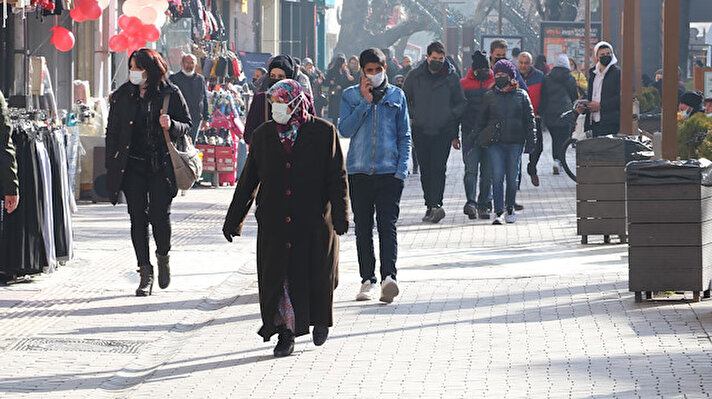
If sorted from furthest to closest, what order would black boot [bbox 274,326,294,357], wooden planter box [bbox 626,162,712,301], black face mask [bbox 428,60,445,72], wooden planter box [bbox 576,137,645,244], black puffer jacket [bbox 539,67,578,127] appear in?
black puffer jacket [bbox 539,67,578,127], black face mask [bbox 428,60,445,72], wooden planter box [bbox 576,137,645,244], wooden planter box [bbox 626,162,712,301], black boot [bbox 274,326,294,357]

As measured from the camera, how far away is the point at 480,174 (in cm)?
1725

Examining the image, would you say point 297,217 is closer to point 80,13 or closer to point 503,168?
point 503,168

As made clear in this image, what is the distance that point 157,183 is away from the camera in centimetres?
1097

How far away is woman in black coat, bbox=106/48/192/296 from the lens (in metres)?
10.9

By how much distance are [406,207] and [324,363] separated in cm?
1072

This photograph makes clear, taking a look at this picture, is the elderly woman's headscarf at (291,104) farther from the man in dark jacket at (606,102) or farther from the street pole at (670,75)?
the man in dark jacket at (606,102)

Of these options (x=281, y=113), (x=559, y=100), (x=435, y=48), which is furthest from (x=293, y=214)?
(x=559, y=100)

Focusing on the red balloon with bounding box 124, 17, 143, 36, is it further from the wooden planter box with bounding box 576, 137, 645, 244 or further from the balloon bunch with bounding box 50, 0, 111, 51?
the wooden planter box with bounding box 576, 137, 645, 244

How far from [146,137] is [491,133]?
610 cm

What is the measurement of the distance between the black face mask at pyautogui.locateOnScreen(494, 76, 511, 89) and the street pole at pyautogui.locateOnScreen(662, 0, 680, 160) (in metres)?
4.50

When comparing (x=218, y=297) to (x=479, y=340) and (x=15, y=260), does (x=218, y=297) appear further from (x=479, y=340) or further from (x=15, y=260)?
(x=479, y=340)

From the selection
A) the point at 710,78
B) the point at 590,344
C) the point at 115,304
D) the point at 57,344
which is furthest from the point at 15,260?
the point at 710,78

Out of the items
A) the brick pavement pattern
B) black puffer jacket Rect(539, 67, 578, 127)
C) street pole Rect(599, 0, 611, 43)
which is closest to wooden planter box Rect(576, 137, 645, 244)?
the brick pavement pattern

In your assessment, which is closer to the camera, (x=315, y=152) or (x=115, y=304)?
(x=315, y=152)
